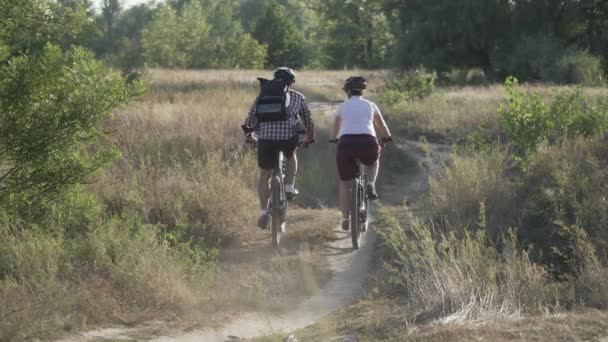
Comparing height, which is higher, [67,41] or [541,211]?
[67,41]

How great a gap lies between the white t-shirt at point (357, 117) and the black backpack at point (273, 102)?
29.0 inches

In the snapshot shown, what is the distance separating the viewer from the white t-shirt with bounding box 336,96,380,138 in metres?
9.30

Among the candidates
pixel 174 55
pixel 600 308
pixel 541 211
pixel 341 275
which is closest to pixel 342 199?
pixel 341 275

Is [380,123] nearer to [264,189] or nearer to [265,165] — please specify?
[265,165]

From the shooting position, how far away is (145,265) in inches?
283

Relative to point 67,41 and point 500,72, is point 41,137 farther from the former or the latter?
point 500,72

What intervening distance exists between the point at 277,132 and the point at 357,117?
0.96m

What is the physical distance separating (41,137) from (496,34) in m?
35.7

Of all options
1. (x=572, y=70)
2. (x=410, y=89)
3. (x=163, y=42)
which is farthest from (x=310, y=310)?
(x=163, y=42)

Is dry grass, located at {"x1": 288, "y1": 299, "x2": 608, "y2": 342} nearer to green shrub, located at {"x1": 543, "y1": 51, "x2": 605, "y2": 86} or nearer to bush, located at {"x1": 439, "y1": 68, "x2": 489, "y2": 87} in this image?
green shrub, located at {"x1": 543, "y1": 51, "x2": 605, "y2": 86}

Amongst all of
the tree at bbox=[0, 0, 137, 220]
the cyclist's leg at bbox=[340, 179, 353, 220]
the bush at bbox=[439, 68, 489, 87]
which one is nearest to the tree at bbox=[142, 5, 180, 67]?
the bush at bbox=[439, 68, 489, 87]

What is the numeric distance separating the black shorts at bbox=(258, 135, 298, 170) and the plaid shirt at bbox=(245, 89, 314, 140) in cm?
5

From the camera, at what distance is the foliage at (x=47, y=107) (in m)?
7.54

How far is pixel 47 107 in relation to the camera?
7.61 metres
